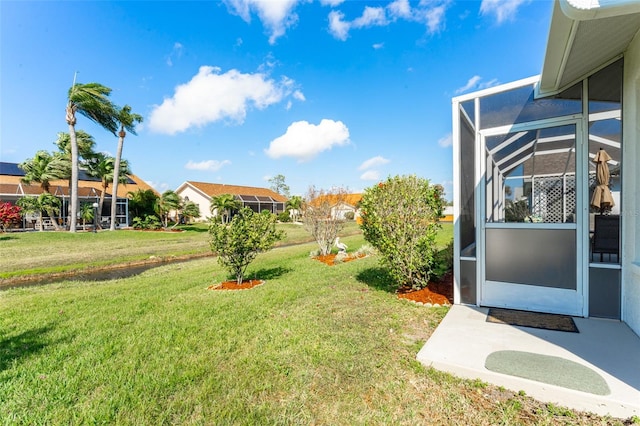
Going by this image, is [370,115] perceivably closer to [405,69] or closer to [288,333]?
[405,69]

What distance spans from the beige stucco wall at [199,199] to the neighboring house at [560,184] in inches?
1404

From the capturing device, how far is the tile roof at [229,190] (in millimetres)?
37750

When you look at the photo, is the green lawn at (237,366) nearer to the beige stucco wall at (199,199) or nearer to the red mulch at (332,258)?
the red mulch at (332,258)

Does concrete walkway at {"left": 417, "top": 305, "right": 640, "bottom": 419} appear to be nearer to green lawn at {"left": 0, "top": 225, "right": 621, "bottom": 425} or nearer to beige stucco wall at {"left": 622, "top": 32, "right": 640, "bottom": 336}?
green lawn at {"left": 0, "top": 225, "right": 621, "bottom": 425}

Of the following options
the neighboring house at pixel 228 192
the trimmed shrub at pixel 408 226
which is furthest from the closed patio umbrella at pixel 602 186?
the neighboring house at pixel 228 192

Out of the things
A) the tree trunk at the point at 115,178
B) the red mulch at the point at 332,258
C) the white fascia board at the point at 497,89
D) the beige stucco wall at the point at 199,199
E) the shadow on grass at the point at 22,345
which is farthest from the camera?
the beige stucco wall at the point at 199,199

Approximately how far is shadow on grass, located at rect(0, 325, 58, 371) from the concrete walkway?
4913 millimetres

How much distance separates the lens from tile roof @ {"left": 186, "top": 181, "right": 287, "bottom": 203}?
3775 centimetres

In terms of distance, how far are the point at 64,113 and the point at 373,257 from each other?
25.1 meters

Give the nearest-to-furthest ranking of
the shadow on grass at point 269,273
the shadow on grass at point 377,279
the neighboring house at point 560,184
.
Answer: the neighboring house at point 560,184 → the shadow on grass at point 377,279 → the shadow on grass at point 269,273

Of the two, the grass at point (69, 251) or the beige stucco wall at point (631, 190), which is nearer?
the beige stucco wall at point (631, 190)

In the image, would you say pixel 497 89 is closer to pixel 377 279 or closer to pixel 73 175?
pixel 377 279


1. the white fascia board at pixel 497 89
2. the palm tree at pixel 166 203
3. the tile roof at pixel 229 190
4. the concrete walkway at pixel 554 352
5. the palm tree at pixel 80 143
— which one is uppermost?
the palm tree at pixel 80 143

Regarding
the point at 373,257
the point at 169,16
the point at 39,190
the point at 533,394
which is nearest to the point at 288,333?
the point at 533,394
